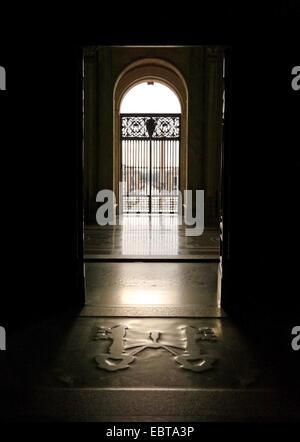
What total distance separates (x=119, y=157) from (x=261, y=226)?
11.3 metres

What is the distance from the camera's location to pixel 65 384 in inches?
103

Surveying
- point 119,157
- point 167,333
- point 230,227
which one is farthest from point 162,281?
point 119,157

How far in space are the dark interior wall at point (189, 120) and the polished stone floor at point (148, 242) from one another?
1292 mm

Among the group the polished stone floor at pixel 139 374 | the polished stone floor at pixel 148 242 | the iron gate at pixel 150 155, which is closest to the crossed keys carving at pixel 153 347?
the polished stone floor at pixel 139 374

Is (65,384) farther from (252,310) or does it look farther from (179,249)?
(179,249)

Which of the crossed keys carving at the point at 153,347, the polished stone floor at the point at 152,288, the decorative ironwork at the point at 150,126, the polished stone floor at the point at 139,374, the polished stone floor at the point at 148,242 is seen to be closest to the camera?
the polished stone floor at the point at 139,374

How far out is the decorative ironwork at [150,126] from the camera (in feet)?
47.8

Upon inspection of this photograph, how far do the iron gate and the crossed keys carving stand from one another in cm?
1121

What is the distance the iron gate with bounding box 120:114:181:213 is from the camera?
48.1 ft

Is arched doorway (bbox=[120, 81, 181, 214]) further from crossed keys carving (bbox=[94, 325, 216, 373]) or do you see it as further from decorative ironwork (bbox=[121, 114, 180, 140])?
crossed keys carving (bbox=[94, 325, 216, 373])

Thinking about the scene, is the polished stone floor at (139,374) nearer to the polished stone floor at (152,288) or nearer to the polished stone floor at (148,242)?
the polished stone floor at (152,288)

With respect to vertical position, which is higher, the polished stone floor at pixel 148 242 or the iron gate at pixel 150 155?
the iron gate at pixel 150 155

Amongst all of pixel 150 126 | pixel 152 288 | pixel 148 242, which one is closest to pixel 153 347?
pixel 152 288

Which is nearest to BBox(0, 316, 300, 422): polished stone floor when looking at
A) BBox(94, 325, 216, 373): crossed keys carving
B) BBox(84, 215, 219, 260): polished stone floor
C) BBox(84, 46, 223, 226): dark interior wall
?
BBox(94, 325, 216, 373): crossed keys carving
